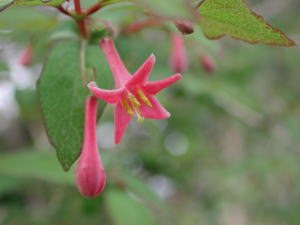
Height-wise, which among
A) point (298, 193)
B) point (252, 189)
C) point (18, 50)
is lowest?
point (298, 193)

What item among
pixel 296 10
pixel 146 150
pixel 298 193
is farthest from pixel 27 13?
pixel 296 10

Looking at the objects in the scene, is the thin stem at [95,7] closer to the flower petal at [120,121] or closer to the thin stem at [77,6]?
the thin stem at [77,6]

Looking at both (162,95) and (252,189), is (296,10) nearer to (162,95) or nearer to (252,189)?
(252,189)

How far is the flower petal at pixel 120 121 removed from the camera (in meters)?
0.71

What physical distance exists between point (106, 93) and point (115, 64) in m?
0.12

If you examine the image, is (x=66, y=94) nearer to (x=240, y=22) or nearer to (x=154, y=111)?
(x=154, y=111)

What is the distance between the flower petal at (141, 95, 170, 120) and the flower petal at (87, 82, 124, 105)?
2.9 inches

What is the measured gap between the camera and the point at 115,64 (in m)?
0.79

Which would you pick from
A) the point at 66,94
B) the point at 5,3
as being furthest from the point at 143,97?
the point at 5,3

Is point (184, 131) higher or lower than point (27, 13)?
lower

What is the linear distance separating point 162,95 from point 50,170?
1.51 feet

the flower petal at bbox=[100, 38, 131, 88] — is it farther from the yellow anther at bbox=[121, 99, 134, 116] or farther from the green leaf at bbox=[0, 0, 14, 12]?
the green leaf at bbox=[0, 0, 14, 12]

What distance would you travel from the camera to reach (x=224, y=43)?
2.58 m

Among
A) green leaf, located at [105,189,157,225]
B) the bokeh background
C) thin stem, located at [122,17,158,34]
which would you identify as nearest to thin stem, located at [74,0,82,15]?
the bokeh background
